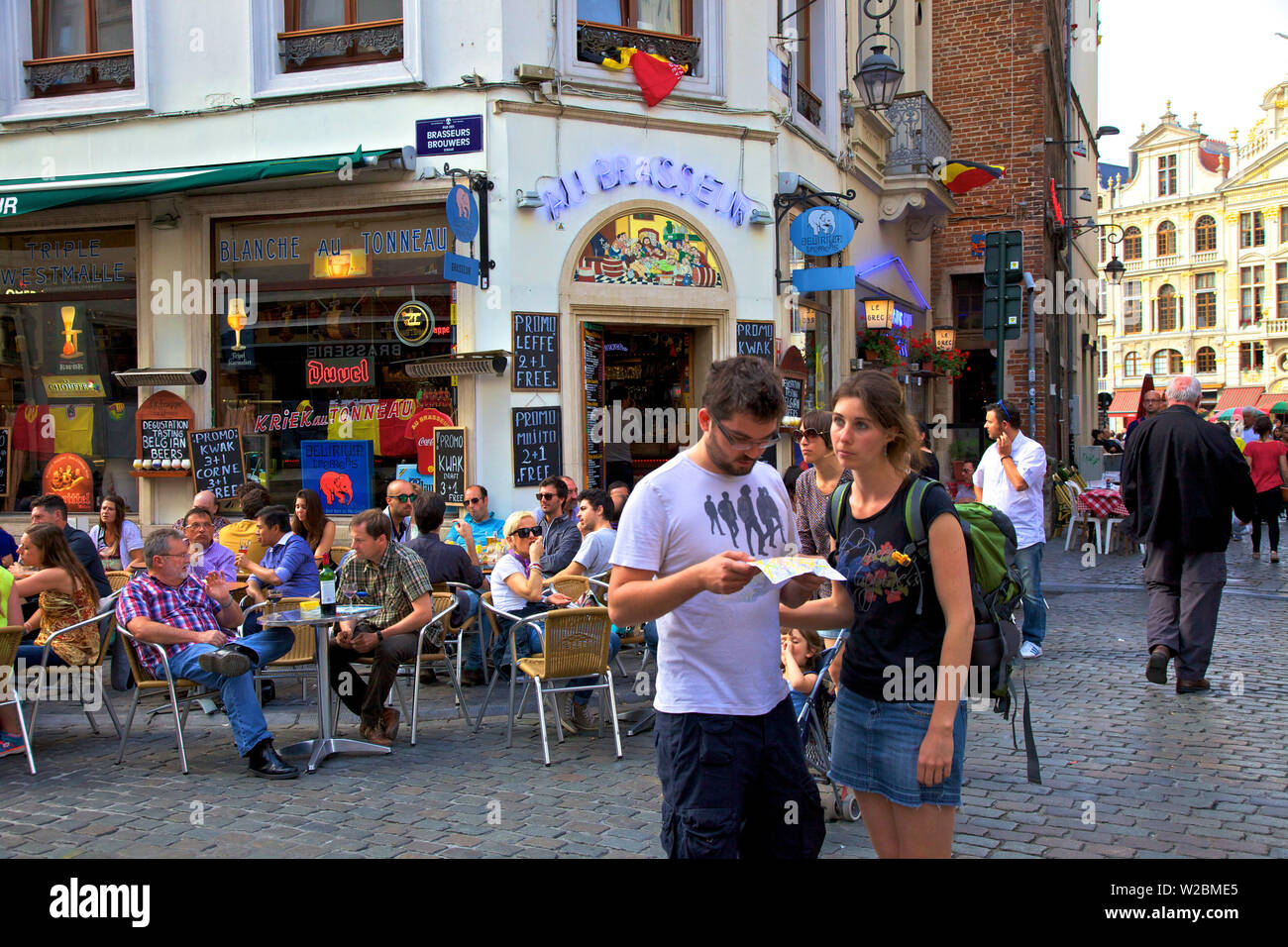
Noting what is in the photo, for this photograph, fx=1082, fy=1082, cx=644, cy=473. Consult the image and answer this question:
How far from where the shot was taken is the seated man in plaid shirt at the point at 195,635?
5.79m

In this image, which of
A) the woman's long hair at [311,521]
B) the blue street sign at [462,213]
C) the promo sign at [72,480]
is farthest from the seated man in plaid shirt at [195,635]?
the promo sign at [72,480]

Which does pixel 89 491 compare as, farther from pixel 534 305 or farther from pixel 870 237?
pixel 870 237

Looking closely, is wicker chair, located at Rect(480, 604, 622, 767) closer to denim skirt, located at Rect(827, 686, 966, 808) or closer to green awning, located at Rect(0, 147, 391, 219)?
denim skirt, located at Rect(827, 686, 966, 808)

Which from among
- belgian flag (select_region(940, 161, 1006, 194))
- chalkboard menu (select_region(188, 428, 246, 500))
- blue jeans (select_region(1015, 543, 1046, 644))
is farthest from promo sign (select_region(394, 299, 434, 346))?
belgian flag (select_region(940, 161, 1006, 194))

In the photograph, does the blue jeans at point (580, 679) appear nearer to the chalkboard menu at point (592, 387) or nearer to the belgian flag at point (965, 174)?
the chalkboard menu at point (592, 387)

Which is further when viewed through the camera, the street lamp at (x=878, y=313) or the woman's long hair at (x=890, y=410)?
the street lamp at (x=878, y=313)

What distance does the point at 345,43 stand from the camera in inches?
440

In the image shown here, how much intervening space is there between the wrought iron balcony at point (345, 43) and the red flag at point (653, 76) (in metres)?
2.44

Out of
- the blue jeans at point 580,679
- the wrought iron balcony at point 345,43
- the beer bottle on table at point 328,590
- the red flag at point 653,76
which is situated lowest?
the blue jeans at point 580,679

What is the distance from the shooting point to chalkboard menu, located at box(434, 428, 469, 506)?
1072 centimetres

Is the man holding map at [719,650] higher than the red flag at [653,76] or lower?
lower

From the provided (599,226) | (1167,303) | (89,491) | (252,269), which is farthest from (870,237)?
(1167,303)

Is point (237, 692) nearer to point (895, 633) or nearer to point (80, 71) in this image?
point (895, 633)

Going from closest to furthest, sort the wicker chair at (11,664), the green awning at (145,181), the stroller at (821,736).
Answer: the stroller at (821,736), the wicker chair at (11,664), the green awning at (145,181)
